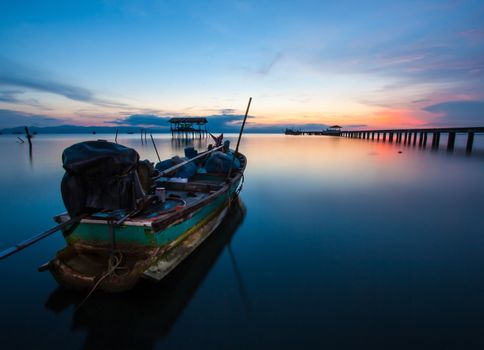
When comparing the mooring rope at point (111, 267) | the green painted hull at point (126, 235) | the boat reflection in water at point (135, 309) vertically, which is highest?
the green painted hull at point (126, 235)

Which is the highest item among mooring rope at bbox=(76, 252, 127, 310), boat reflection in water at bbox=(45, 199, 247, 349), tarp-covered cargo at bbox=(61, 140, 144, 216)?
tarp-covered cargo at bbox=(61, 140, 144, 216)

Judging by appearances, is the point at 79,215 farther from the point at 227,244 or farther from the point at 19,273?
the point at 227,244

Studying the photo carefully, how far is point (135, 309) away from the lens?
15.0 ft

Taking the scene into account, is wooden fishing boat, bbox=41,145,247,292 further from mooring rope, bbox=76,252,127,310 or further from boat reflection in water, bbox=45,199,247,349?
boat reflection in water, bbox=45,199,247,349

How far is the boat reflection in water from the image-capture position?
404 centimetres

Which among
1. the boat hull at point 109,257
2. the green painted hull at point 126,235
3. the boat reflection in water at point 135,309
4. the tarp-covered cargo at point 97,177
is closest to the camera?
the boat reflection in water at point 135,309

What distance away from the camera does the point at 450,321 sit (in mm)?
4355

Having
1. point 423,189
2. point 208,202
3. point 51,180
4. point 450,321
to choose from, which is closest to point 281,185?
point 423,189

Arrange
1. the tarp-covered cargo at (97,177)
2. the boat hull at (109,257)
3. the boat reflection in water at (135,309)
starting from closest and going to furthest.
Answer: the boat reflection in water at (135,309) → the tarp-covered cargo at (97,177) → the boat hull at (109,257)

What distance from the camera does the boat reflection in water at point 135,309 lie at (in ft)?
13.3

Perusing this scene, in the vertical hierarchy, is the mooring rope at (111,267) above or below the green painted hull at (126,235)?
below

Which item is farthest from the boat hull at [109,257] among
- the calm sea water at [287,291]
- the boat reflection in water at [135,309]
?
the calm sea water at [287,291]

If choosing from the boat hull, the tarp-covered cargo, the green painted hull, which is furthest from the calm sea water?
the tarp-covered cargo

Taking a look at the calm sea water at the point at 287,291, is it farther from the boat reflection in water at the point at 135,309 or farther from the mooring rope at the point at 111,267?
the mooring rope at the point at 111,267
